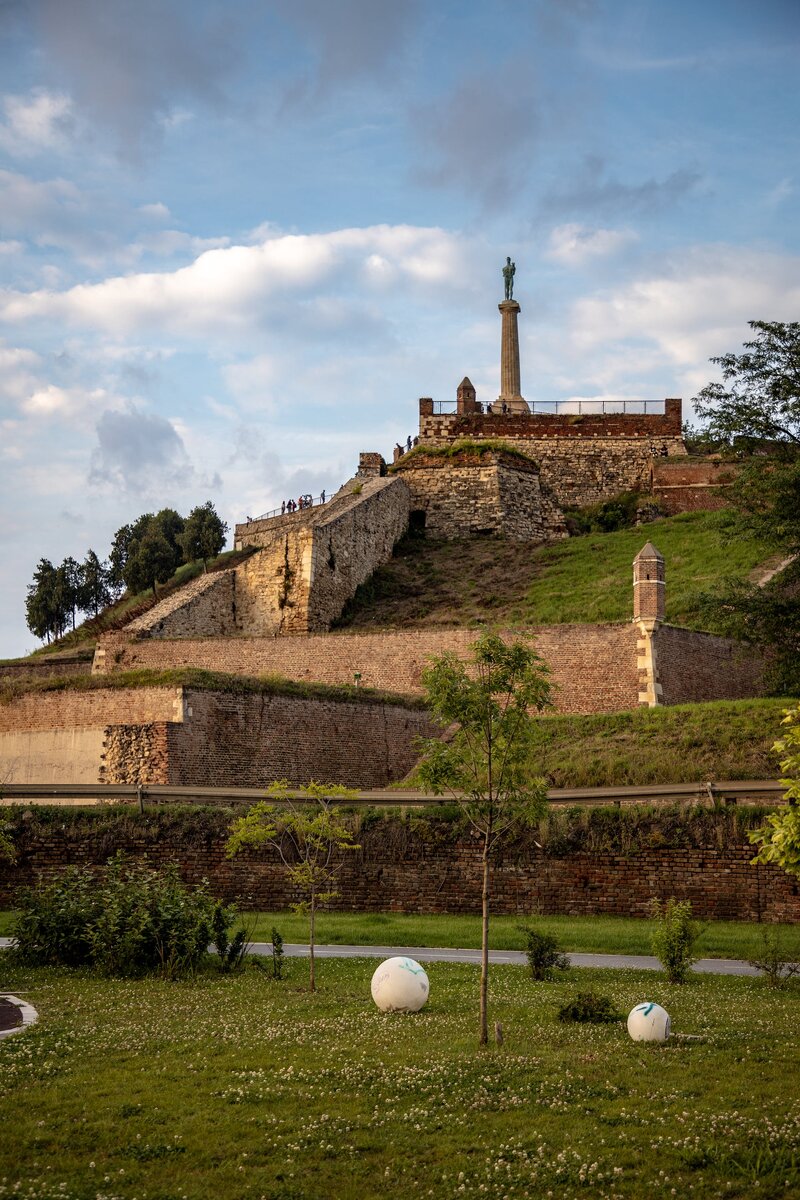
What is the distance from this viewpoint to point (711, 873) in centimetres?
1908

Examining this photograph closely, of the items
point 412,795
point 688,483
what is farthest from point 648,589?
point 688,483

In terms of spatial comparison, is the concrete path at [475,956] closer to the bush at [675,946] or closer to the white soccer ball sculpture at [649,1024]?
the bush at [675,946]

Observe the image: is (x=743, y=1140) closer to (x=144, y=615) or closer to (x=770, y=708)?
(x=770, y=708)

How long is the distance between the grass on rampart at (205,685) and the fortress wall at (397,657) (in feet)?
5.60

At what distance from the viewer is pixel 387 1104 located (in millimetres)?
8875

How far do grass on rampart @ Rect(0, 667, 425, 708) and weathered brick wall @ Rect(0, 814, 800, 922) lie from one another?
27.4 ft

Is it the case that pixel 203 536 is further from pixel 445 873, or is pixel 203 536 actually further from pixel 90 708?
pixel 445 873

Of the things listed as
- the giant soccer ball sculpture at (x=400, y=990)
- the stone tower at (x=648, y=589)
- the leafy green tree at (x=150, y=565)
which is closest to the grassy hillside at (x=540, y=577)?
the stone tower at (x=648, y=589)

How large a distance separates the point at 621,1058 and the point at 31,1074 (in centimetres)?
453

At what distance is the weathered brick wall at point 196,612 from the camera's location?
Result: 39.9 meters

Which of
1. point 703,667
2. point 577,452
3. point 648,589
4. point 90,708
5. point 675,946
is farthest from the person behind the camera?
point 577,452

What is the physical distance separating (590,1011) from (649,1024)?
123 cm

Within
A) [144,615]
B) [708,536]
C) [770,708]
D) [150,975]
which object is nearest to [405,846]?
[150,975]

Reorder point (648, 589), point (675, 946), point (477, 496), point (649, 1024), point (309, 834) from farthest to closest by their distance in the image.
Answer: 1. point (477, 496)
2. point (648, 589)
3. point (309, 834)
4. point (675, 946)
5. point (649, 1024)
